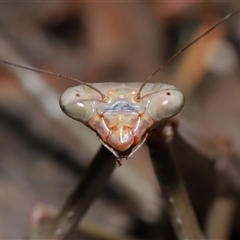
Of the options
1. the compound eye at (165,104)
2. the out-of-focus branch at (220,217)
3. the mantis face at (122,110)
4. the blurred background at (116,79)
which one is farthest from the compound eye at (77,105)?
the out-of-focus branch at (220,217)

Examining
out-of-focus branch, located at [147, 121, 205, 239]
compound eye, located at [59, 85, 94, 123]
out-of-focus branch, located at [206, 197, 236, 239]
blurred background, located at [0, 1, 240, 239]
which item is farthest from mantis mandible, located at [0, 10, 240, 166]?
out-of-focus branch, located at [206, 197, 236, 239]

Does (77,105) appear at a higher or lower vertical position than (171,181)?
higher

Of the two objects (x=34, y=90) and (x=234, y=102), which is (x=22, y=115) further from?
(x=234, y=102)

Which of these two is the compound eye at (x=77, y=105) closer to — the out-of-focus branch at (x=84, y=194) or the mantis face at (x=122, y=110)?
the mantis face at (x=122, y=110)

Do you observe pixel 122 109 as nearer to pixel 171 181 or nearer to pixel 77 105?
pixel 77 105

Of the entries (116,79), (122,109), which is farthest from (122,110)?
(116,79)
